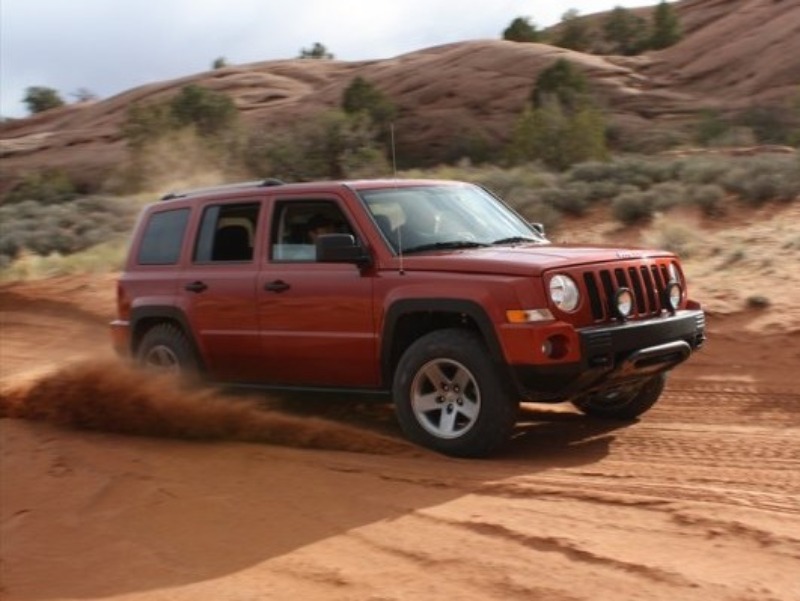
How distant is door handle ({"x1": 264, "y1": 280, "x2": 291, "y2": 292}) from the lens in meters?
7.61

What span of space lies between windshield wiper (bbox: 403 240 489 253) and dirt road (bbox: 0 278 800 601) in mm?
1293

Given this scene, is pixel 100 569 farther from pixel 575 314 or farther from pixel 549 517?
pixel 575 314

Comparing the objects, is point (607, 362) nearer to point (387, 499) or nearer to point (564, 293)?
point (564, 293)

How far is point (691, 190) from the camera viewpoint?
1758cm

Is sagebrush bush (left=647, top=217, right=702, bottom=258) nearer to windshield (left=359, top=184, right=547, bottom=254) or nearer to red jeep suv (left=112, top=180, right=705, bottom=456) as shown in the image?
red jeep suv (left=112, top=180, right=705, bottom=456)

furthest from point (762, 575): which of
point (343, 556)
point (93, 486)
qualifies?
point (93, 486)

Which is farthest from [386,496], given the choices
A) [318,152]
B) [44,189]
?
[44,189]

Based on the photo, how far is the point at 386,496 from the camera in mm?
6055

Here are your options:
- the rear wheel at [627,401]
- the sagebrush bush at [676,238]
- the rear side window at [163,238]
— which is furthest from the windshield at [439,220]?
the sagebrush bush at [676,238]

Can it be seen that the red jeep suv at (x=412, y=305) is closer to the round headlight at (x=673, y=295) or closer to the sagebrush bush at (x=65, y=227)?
the round headlight at (x=673, y=295)

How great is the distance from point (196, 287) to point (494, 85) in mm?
34373

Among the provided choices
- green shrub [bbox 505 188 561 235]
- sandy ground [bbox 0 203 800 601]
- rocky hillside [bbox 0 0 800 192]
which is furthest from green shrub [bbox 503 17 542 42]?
sandy ground [bbox 0 203 800 601]

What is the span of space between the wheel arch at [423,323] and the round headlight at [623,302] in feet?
2.54

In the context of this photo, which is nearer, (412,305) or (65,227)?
(412,305)
